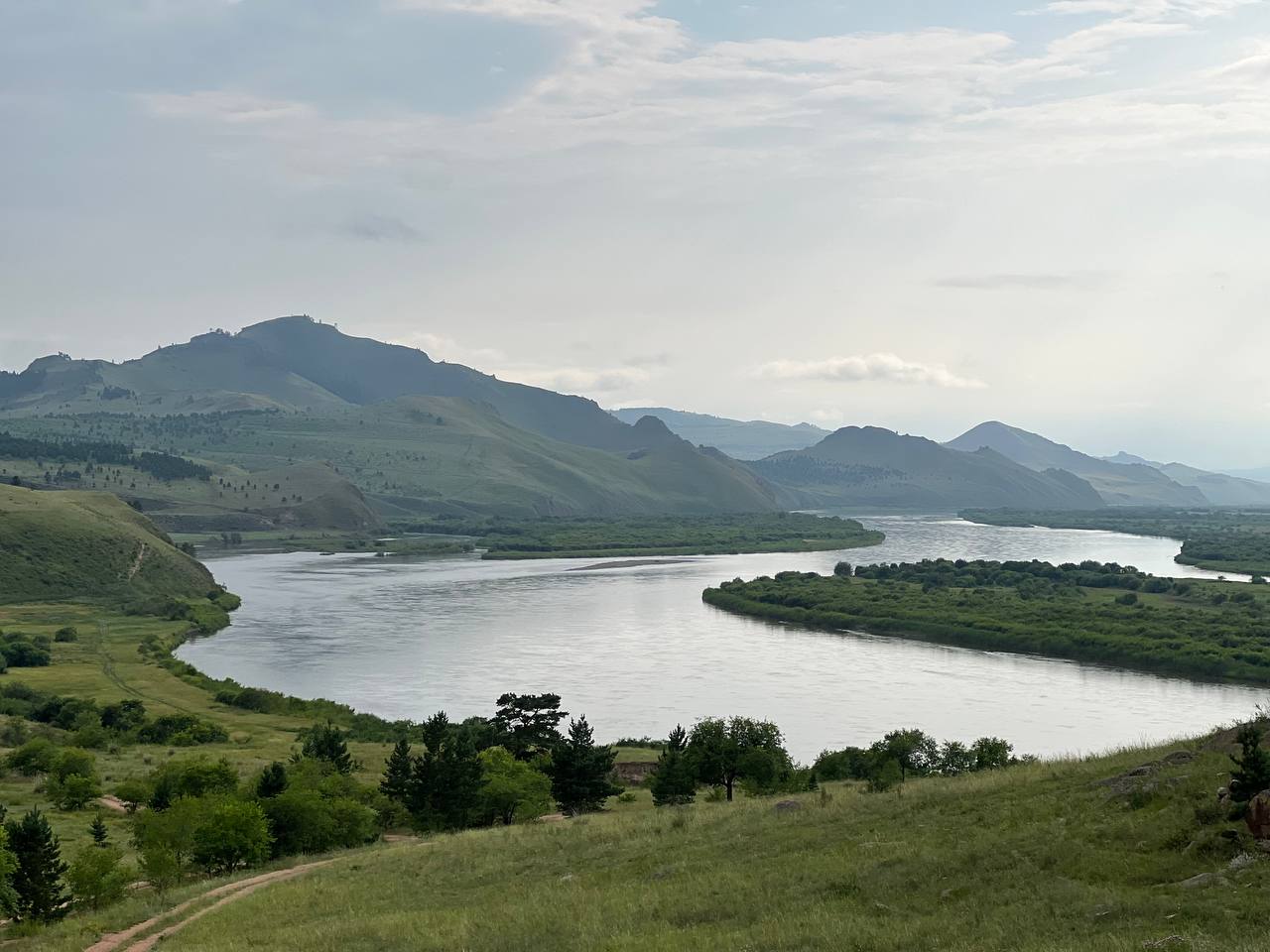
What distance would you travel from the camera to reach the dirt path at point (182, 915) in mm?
25625

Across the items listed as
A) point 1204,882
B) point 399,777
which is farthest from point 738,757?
point 1204,882

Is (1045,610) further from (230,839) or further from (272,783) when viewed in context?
(230,839)

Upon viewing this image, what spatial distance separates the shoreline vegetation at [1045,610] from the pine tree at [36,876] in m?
83.1

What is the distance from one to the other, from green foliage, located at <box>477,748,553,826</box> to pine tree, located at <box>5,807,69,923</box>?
16240mm

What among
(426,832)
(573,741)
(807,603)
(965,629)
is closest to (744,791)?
(573,741)

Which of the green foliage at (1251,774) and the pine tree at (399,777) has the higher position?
the green foliage at (1251,774)

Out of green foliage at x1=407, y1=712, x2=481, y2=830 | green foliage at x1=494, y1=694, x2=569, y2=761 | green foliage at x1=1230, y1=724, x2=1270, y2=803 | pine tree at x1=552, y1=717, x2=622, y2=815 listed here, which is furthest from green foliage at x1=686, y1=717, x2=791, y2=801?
green foliage at x1=1230, y1=724, x2=1270, y2=803

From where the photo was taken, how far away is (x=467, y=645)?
106250mm

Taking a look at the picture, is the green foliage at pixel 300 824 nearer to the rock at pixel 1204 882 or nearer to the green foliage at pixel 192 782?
the green foliage at pixel 192 782

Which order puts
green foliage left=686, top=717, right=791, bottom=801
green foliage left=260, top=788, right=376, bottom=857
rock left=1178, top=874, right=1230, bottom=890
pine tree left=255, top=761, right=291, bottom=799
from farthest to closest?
1. green foliage left=686, top=717, right=791, bottom=801
2. pine tree left=255, top=761, right=291, bottom=799
3. green foliage left=260, top=788, right=376, bottom=857
4. rock left=1178, top=874, right=1230, bottom=890

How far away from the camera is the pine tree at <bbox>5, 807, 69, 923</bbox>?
32.8m

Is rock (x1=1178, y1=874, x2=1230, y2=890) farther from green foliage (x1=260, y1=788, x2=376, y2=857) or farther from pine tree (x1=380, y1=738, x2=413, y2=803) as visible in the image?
pine tree (x1=380, y1=738, x2=413, y2=803)

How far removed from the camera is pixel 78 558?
16388 centimetres

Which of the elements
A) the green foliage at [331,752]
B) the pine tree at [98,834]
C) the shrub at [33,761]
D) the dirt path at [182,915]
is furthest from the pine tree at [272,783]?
the shrub at [33,761]
